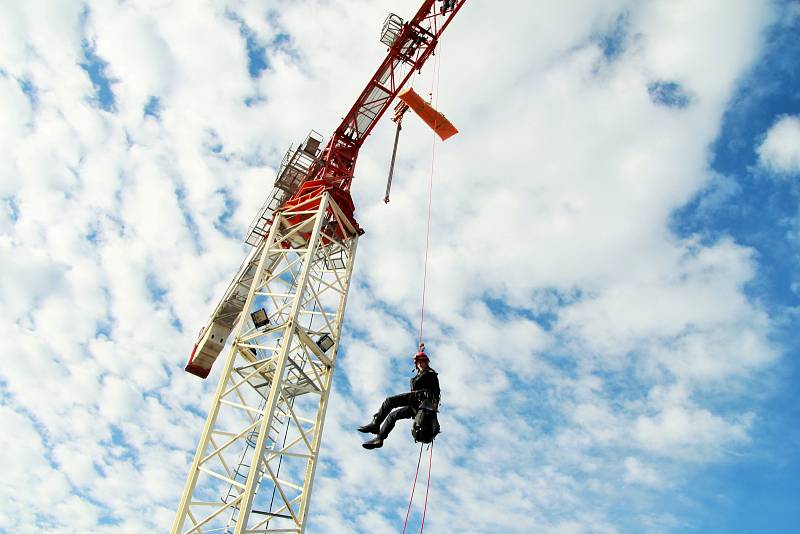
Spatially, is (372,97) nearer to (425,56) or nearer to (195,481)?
(425,56)

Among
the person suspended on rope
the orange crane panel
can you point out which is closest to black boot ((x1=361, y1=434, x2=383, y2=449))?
the person suspended on rope

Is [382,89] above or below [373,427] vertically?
above

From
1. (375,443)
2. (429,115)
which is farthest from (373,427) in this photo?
(429,115)

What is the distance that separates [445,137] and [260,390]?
9808mm

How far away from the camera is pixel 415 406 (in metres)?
13.0

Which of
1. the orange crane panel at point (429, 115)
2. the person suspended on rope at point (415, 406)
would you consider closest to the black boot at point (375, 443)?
the person suspended on rope at point (415, 406)

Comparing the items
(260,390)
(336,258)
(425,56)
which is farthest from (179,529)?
(425,56)

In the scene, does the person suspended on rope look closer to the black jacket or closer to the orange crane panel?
the black jacket

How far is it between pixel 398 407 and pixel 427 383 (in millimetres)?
872

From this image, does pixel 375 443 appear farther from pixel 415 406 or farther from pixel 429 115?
pixel 429 115

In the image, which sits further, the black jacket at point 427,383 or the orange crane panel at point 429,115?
the orange crane panel at point 429,115

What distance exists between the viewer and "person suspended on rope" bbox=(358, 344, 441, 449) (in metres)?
12.5

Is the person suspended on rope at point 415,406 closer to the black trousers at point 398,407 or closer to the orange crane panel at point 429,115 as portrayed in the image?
the black trousers at point 398,407

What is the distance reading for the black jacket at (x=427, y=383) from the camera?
504 inches
